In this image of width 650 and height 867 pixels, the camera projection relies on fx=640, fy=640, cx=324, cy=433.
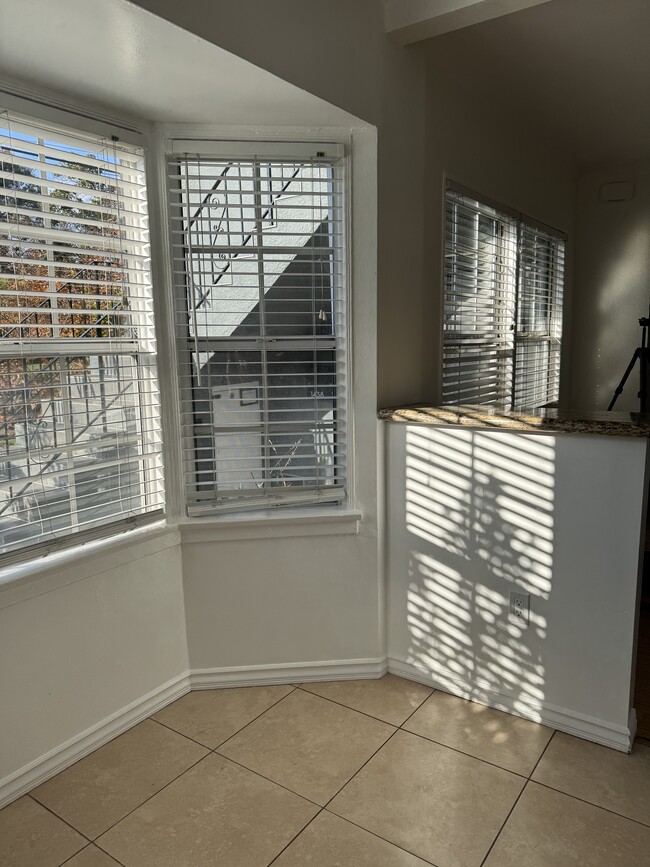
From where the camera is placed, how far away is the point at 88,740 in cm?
213

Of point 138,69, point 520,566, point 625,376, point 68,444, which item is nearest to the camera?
point 138,69

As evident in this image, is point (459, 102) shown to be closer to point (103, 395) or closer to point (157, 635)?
point (103, 395)

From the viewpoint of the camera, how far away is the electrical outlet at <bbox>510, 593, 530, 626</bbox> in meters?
2.22

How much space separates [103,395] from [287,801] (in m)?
1.40

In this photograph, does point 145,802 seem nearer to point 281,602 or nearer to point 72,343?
point 281,602

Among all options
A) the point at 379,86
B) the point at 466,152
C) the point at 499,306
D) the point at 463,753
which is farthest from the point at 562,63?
the point at 463,753

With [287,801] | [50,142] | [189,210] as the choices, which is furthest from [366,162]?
[287,801]

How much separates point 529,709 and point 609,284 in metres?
3.42

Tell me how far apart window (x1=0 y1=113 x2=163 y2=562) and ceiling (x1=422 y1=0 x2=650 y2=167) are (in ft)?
4.81

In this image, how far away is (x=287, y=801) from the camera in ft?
6.18

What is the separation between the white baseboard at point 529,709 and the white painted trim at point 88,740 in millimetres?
879

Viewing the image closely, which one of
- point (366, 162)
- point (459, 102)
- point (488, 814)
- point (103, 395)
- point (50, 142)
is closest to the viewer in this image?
point (488, 814)

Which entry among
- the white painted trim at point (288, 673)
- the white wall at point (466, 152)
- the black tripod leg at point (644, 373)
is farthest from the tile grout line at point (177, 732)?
the black tripod leg at point (644, 373)

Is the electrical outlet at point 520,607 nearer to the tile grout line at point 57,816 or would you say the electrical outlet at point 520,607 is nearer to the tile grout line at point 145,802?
the tile grout line at point 145,802
